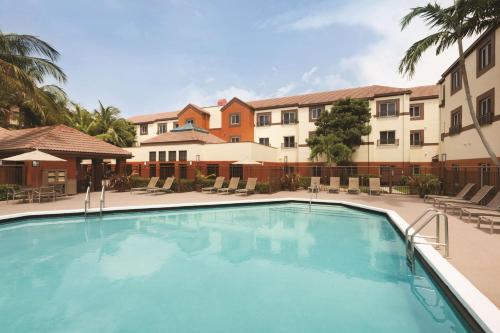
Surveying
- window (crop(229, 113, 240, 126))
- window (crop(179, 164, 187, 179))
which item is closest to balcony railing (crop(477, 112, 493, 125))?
window (crop(179, 164, 187, 179))

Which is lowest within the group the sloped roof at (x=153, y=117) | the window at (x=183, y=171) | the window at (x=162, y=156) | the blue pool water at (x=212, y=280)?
the blue pool water at (x=212, y=280)

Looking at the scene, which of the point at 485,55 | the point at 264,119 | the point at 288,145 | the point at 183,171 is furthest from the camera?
the point at 264,119

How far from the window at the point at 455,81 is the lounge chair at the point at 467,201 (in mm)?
9914

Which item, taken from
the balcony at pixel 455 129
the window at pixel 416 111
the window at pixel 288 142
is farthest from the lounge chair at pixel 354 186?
the window at pixel 416 111

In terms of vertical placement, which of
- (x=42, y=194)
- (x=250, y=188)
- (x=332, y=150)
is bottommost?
(x=42, y=194)

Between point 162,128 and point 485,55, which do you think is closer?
point 485,55

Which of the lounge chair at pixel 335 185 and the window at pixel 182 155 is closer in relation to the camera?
the lounge chair at pixel 335 185

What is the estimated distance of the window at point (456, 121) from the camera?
18.6 meters

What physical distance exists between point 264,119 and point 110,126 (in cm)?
2077

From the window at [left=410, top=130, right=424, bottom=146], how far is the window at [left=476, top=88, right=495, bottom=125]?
14795 millimetres

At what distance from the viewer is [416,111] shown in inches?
1187

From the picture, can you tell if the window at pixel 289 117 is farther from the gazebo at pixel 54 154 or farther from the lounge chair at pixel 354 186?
the gazebo at pixel 54 154

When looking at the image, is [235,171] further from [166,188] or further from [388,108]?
[388,108]

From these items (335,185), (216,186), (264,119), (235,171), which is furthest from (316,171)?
(216,186)
